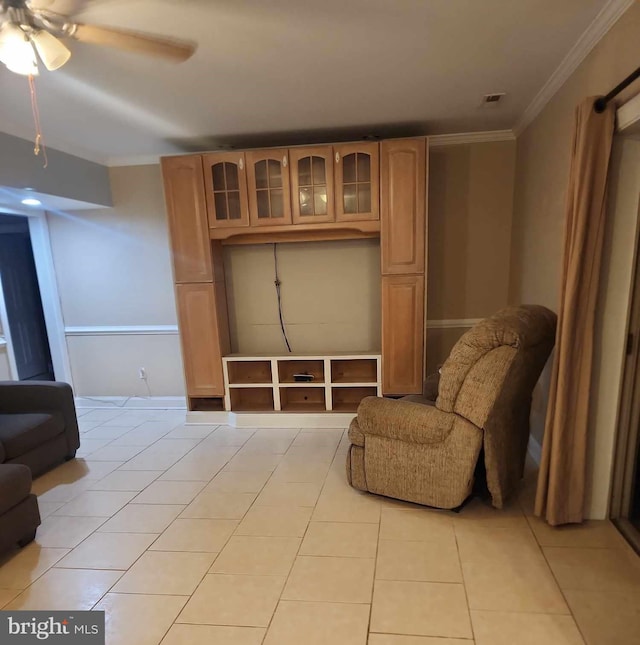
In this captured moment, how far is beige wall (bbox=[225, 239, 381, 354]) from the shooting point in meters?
3.77

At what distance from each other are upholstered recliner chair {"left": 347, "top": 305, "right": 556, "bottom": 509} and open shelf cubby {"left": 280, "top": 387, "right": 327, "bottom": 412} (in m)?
1.39

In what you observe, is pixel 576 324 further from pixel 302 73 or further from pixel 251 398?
pixel 251 398

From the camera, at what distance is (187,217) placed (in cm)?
344

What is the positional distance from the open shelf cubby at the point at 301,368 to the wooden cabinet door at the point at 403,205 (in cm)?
112

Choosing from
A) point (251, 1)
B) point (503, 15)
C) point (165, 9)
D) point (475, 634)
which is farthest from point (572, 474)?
point (165, 9)

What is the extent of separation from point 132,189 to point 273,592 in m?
3.67

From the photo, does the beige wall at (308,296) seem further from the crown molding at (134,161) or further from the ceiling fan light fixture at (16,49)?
the ceiling fan light fixture at (16,49)

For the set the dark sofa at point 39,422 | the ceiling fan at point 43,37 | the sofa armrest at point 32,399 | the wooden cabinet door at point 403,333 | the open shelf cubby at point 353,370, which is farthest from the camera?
the open shelf cubby at point 353,370

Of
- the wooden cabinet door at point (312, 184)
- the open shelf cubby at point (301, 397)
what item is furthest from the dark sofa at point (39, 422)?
the wooden cabinet door at point (312, 184)

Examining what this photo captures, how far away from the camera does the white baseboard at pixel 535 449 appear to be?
2795 mm

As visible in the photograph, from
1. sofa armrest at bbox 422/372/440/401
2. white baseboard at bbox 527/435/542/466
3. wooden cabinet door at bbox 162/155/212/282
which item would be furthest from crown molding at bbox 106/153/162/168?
white baseboard at bbox 527/435/542/466

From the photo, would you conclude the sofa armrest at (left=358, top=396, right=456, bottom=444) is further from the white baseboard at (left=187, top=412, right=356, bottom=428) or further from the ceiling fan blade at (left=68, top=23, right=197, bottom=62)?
the ceiling fan blade at (left=68, top=23, right=197, bottom=62)

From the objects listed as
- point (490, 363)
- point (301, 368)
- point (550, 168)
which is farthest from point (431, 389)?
point (550, 168)

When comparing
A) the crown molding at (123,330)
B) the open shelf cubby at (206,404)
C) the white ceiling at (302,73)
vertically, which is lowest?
the open shelf cubby at (206,404)
